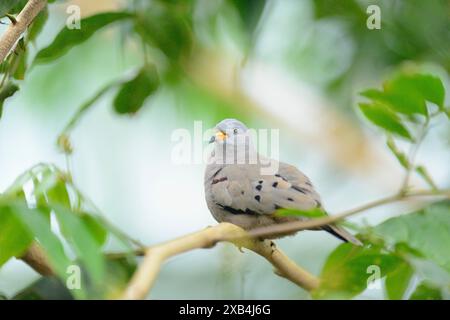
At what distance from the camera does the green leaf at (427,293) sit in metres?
0.82

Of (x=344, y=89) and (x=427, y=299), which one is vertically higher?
(x=344, y=89)

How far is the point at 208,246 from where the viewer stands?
624mm

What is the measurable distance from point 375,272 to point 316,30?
87cm

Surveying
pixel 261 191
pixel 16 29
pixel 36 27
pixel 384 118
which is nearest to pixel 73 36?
→ pixel 36 27

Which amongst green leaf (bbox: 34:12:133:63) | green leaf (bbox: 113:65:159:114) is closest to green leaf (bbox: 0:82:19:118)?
green leaf (bbox: 34:12:133:63)

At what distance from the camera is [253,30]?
32.9 inches

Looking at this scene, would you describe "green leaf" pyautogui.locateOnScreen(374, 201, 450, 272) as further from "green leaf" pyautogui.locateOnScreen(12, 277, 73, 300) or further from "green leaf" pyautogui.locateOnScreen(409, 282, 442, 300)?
"green leaf" pyautogui.locateOnScreen(12, 277, 73, 300)

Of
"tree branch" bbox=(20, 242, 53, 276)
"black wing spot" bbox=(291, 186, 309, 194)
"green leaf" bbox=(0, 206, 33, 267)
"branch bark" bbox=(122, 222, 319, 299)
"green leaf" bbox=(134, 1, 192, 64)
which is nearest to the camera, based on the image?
"branch bark" bbox=(122, 222, 319, 299)

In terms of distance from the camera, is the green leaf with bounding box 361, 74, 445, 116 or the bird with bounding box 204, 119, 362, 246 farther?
the bird with bounding box 204, 119, 362, 246

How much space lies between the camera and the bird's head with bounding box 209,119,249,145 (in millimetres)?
942

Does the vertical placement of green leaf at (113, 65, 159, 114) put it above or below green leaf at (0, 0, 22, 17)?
below

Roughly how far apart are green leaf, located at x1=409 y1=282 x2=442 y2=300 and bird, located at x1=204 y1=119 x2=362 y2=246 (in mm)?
78
